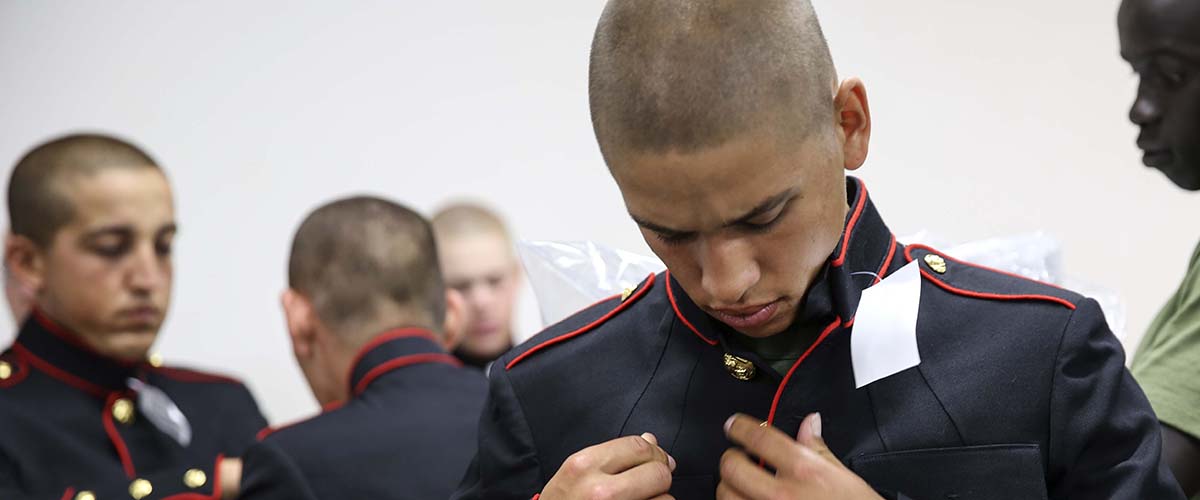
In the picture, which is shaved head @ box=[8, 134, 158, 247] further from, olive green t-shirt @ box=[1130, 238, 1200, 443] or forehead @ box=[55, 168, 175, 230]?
olive green t-shirt @ box=[1130, 238, 1200, 443]

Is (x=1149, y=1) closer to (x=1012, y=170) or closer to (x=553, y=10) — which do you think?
(x=1012, y=170)

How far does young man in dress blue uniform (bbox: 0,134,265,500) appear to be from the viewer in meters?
1.97

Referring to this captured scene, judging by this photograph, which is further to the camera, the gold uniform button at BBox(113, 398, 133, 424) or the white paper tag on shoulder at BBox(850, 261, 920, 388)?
the gold uniform button at BBox(113, 398, 133, 424)

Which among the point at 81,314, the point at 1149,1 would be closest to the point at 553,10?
the point at 81,314

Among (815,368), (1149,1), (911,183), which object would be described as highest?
(1149,1)

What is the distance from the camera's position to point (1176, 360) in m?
1.22

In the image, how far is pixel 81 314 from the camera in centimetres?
200

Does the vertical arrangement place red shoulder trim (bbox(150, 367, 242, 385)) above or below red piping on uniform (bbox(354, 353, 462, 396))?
below

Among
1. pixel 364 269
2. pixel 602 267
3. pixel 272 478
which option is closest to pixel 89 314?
pixel 364 269

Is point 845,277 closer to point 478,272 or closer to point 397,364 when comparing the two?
point 397,364

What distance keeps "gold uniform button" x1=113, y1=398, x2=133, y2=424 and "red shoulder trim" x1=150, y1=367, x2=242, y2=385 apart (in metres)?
0.15

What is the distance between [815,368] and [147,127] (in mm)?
2615

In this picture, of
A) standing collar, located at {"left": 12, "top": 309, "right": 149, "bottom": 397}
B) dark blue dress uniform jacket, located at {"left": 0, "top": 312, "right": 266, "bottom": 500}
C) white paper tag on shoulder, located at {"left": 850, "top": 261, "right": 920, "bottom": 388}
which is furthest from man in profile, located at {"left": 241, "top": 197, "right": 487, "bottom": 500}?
white paper tag on shoulder, located at {"left": 850, "top": 261, "right": 920, "bottom": 388}

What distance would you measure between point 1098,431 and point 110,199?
1.56 meters
